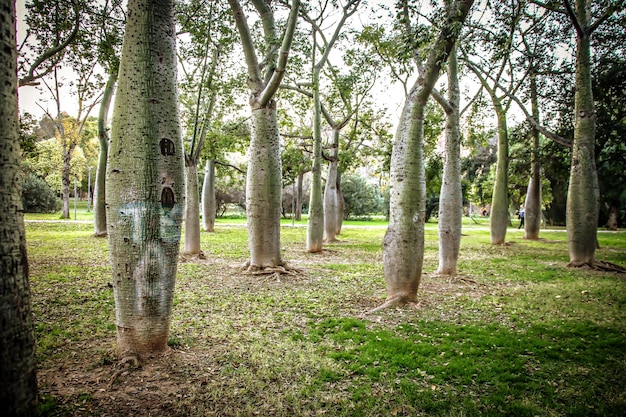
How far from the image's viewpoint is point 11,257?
2.37 m

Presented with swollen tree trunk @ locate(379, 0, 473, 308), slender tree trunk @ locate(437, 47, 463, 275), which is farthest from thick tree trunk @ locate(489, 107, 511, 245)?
swollen tree trunk @ locate(379, 0, 473, 308)

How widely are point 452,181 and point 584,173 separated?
468 cm

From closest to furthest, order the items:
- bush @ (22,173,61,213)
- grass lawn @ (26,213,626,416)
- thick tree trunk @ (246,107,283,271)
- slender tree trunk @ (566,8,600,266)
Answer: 1. grass lawn @ (26,213,626,416)
2. thick tree trunk @ (246,107,283,271)
3. slender tree trunk @ (566,8,600,266)
4. bush @ (22,173,61,213)

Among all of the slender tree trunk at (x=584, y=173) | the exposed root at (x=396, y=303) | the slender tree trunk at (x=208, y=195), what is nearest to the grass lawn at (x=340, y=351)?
the exposed root at (x=396, y=303)

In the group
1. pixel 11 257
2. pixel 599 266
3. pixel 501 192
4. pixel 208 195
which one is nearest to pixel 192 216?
pixel 11 257

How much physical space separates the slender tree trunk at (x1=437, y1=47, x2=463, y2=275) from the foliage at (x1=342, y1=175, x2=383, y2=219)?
31.0 metres

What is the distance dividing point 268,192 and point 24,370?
651cm

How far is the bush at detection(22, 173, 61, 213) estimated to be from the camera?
101 ft

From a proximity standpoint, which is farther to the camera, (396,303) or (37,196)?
(37,196)

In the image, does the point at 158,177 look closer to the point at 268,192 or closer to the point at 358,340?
the point at 358,340

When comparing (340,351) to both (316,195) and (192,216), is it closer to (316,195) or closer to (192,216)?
(192,216)

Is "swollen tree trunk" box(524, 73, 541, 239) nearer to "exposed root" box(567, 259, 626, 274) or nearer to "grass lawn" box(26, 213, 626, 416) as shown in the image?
"exposed root" box(567, 259, 626, 274)

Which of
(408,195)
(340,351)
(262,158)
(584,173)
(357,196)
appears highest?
(357,196)

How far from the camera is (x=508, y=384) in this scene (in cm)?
370
